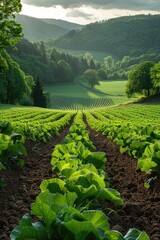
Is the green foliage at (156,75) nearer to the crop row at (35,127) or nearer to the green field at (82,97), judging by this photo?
the green field at (82,97)

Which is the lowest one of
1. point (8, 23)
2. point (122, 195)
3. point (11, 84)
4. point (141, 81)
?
point (141, 81)

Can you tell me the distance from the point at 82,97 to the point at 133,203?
310ft

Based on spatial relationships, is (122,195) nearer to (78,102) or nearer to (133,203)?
(133,203)

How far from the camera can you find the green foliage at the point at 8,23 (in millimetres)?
20078

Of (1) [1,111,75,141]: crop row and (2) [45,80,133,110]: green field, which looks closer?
(1) [1,111,75,141]: crop row

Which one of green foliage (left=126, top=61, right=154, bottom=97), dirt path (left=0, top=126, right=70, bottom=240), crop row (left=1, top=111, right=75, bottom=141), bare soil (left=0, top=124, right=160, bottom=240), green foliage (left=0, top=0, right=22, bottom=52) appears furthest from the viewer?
green foliage (left=126, top=61, right=154, bottom=97)

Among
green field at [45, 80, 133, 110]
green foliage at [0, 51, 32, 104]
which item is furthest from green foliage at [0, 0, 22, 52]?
green field at [45, 80, 133, 110]

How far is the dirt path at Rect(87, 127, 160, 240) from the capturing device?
513 centimetres

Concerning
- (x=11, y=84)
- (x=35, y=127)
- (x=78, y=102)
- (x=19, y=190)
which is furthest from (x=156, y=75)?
(x=19, y=190)

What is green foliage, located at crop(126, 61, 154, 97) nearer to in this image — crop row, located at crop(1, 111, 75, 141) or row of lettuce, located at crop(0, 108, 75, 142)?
row of lettuce, located at crop(0, 108, 75, 142)

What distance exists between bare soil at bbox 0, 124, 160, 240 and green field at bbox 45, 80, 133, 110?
78063 millimetres

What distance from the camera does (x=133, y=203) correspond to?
5.88 meters

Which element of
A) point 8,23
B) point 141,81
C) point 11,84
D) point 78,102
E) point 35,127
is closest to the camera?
point 35,127

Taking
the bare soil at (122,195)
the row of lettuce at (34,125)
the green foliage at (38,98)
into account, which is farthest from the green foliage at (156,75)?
the bare soil at (122,195)
